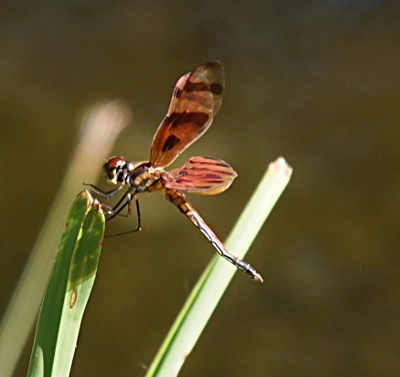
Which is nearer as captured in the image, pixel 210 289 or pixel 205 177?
pixel 210 289

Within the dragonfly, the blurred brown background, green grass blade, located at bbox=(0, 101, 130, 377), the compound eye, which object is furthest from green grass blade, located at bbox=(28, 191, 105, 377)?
the blurred brown background

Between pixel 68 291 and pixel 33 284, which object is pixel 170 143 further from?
pixel 68 291

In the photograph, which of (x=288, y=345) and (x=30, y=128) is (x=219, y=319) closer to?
(x=288, y=345)

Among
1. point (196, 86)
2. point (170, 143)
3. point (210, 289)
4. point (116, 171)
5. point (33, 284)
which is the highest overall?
point (196, 86)

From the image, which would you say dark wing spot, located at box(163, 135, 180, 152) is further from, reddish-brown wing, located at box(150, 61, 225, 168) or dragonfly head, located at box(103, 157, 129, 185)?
dragonfly head, located at box(103, 157, 129, 185)

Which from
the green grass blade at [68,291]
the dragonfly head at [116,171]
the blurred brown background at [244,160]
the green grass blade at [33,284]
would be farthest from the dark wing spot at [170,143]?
the blurred brown background at [244,160]

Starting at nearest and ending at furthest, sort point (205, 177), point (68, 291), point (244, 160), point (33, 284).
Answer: point (68, 291), point (33, 284), point (205, 177), point (244, 160)

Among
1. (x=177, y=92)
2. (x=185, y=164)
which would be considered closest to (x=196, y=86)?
(x=177, y=92)
